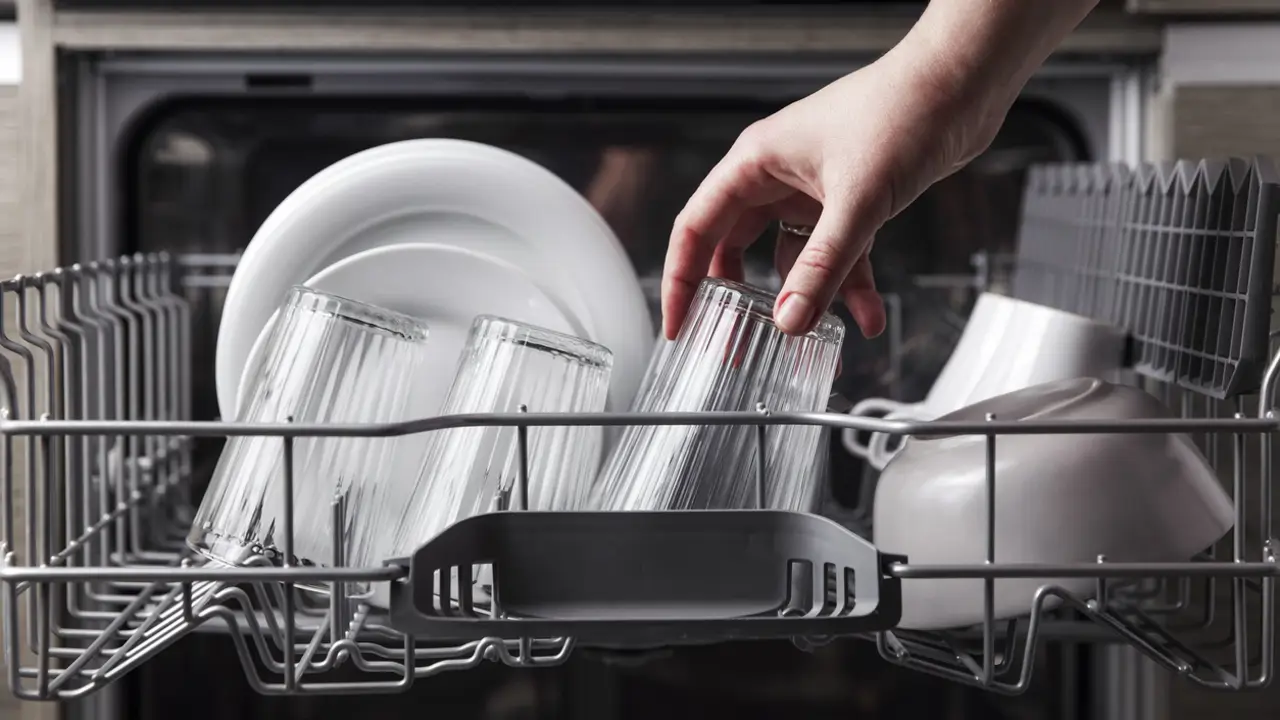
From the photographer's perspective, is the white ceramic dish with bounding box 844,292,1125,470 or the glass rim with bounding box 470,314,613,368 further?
the white ceramic dish with bounding box 844,292,1125,470

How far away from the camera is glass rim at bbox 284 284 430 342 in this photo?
0.47 metres

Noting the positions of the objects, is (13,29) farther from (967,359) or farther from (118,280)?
(967,359)

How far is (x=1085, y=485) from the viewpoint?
47 cm

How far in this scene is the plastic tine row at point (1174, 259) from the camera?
0.51 meters

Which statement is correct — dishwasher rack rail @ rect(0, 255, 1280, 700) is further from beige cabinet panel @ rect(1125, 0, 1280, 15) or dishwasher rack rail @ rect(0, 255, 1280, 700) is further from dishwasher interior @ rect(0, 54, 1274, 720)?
beige cabinet panel @ rect(1125, 0, 1280, 15)

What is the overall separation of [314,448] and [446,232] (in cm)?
18

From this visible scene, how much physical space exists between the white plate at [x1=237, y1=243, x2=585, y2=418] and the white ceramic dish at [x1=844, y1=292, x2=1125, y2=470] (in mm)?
202

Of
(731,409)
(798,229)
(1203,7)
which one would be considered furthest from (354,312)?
(1203,7)

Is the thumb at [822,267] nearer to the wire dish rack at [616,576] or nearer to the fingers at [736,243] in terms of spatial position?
the wire dish rack at [616,576]

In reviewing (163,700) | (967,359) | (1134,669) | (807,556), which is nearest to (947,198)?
(967,359)

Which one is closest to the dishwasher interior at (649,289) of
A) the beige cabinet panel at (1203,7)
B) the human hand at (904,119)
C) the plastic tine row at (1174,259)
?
the plastic tine row at (1174,259)

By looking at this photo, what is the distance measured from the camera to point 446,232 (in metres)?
0.61

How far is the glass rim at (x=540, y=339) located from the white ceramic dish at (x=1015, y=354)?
0.17m

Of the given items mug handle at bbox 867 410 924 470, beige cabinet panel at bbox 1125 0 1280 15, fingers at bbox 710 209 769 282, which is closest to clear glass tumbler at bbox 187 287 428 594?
fingers at bbox 710 209 769 282
